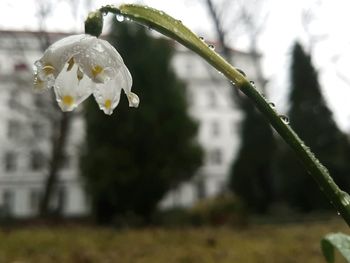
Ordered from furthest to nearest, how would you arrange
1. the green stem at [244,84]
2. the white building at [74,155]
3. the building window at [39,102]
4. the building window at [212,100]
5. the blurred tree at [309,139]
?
the building window at [212,100], the white building at [74,155], the blurred tree at [309,139], the building window at [39,102], the green stem at [244,84]

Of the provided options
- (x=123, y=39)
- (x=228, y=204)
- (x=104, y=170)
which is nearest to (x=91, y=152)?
(x=104, y=170)

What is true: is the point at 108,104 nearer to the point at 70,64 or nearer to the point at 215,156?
the point at 70,64

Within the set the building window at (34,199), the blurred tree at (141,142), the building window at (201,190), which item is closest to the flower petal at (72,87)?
the blurred tree at (141,142)

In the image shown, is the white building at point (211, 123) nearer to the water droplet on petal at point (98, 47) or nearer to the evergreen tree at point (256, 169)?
the evergreen tree at point (256, 169)

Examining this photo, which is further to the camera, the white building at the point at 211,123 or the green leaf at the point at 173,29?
the white building at the point at 211,123

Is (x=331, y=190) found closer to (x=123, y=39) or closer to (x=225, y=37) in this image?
(x=225, y=37)

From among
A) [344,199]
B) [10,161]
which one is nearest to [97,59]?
[344,199]
